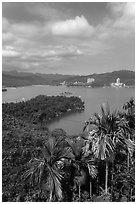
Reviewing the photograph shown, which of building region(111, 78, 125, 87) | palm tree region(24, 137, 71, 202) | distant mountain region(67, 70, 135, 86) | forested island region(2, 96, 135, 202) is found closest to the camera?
palm tree region(24, 137, 71, 202)

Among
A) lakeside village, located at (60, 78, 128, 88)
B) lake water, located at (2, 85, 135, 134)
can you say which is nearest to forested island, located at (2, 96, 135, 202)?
lake water, located at (2, 85, 135, 134)

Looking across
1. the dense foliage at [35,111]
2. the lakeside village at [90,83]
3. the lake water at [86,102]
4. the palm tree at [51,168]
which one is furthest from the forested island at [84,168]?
the lakeside village at [90,83]

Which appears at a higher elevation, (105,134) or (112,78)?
(112,78)

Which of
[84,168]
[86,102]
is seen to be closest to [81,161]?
[84,168]

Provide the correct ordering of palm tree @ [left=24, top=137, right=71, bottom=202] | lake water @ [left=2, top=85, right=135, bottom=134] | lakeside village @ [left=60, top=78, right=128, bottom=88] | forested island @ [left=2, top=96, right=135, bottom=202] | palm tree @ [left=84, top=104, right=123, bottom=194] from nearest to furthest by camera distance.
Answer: palm tree @ [left=24, top=137, right=71, bottom=202]
forested island @ [left=2, top=96, right=135, bottom=202]
palm tree @ [left=84, top=104, right=123, bottom=194]
lake water @ [left=2, top=85, right=135, bottom=134]
lakeside village @ [left=60, top=78, right=128, bottom=88]

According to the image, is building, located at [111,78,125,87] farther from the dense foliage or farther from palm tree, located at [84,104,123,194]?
palm tree, located at [84,104,123,194]

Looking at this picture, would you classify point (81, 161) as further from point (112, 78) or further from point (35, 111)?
point (112, 78)

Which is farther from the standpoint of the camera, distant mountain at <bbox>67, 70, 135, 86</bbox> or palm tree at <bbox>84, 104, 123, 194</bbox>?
distant mountain at <bbox>67, 70, 135, 86</bbox>

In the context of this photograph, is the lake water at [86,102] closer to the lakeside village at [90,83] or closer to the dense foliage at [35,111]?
the dense foliage at [35,111]

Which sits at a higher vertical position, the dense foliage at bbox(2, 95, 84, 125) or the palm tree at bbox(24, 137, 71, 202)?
the palm tree at bbox(24, 137, 71, 202)
